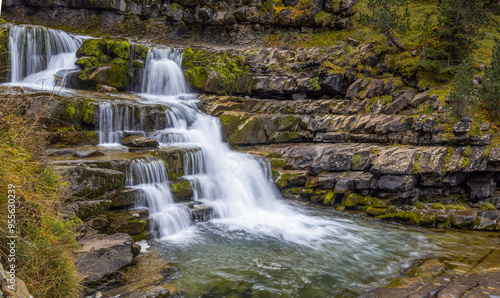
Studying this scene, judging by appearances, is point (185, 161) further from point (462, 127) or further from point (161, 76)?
point (462, 127)

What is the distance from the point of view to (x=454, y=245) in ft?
30.7

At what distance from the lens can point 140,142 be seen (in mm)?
12805

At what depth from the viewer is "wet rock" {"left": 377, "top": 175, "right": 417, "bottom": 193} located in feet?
38.6

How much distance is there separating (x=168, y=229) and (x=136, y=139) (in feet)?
15.6

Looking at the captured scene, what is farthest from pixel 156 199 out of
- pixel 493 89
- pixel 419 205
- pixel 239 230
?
pixel 493 89

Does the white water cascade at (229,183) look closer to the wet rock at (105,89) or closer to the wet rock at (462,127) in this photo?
the wet rock at (105,89)

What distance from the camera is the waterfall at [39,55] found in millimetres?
17047

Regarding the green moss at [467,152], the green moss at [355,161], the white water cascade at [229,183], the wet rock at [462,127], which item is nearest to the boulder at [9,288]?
the white water cascade at [229,183]

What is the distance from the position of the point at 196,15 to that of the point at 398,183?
71.1 ft

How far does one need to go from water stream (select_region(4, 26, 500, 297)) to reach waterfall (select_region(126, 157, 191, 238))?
3 cm

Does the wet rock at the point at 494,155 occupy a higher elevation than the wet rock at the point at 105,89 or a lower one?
lower

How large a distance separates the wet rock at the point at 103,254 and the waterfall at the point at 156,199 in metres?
2.27

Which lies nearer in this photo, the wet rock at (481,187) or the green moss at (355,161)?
the wet rock at (481,187)

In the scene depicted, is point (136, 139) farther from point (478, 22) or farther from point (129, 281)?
point (478, 22)
